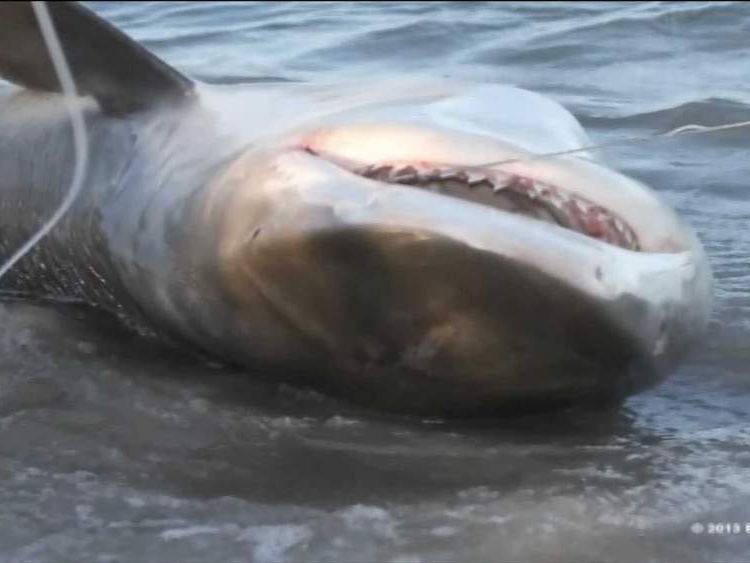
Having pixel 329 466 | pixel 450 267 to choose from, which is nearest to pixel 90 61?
pixel 329 466

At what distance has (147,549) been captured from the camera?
265cm

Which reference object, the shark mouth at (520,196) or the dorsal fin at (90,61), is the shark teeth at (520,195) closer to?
the shark mouth at (520,196)

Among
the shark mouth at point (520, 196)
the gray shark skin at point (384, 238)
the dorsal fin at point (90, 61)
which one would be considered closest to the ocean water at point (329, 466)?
the gray shark skin at point (384, 238)

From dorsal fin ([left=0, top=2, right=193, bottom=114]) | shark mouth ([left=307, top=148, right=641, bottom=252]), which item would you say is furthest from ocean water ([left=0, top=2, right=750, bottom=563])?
dorsal fin ([left=0, top=2, right=193, bottom=114])

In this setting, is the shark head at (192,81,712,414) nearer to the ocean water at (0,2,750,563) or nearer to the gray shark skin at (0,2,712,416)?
the gray shark skin at (0,2,712,416)

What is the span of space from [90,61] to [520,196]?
1.10 metres

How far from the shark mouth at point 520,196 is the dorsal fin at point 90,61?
743 millimetres

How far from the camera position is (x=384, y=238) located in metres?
2.59

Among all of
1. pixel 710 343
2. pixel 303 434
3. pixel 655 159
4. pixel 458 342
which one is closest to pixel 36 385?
pixel 303 434

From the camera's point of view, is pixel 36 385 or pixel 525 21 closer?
pixel 36 385

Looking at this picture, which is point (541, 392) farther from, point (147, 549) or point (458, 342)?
point (147, 549)

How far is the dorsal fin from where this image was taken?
10.6ft

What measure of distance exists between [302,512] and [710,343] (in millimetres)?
1215

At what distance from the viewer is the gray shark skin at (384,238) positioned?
2.61 metres
